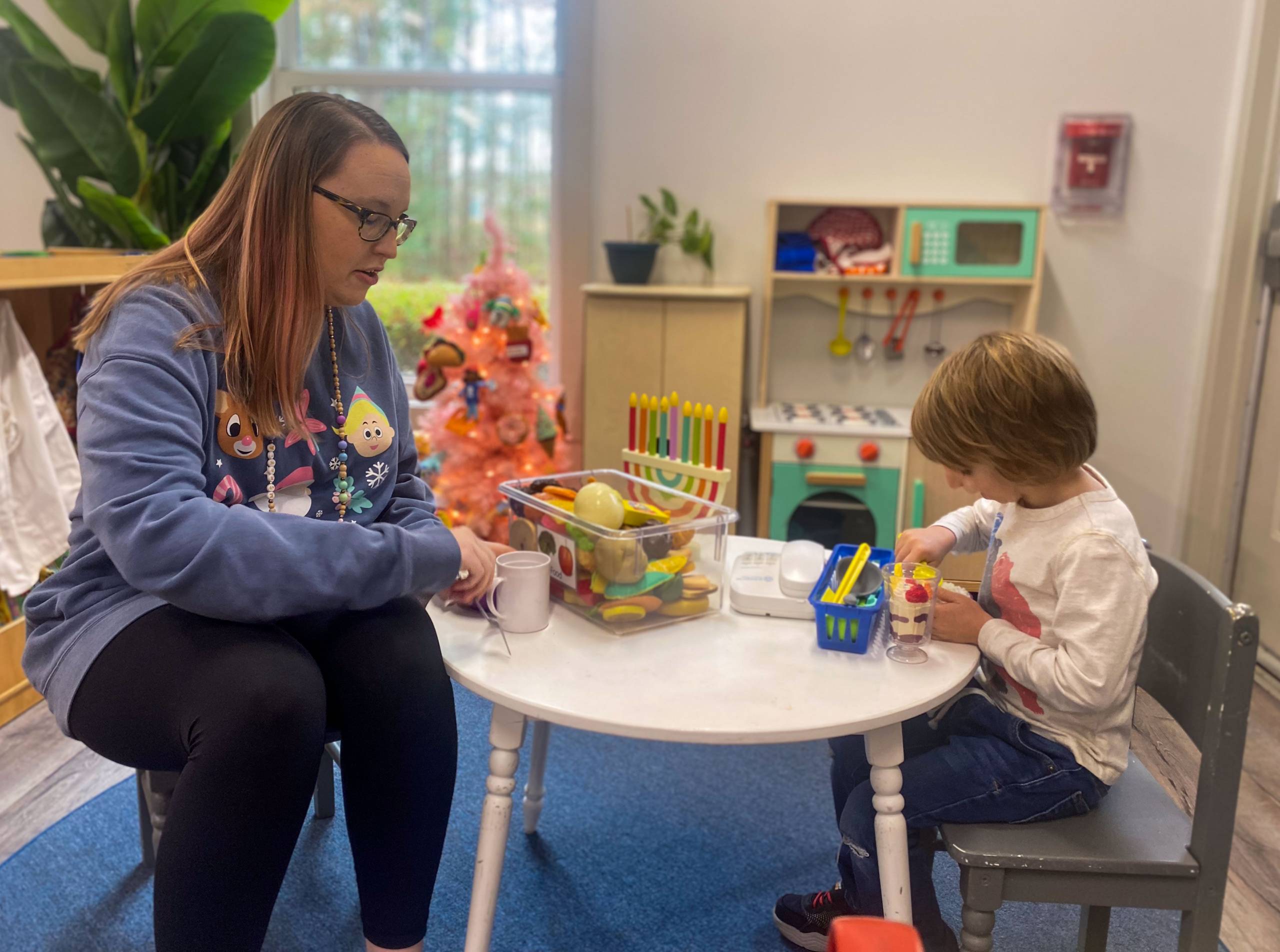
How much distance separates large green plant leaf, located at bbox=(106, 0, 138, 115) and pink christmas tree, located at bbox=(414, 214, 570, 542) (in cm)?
95

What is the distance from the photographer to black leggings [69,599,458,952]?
3.10ft

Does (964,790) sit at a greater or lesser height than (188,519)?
lesser

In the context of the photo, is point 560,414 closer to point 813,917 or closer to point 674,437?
point 674,437

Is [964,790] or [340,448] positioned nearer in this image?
[964,790]

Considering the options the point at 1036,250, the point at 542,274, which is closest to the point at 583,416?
the point at 542,274

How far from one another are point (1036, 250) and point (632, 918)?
2024 millimetres

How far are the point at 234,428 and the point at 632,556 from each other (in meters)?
0.45

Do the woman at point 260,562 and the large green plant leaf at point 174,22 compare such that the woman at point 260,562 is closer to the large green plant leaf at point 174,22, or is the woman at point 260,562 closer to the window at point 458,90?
the large green plant leaf at point 174,22

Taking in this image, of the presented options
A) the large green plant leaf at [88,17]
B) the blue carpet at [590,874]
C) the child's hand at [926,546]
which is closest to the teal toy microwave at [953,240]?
the blue carpet at [590,874]

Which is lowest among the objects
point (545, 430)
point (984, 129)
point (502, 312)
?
point (545, 430)

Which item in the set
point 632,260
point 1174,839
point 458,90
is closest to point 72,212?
point 458,90

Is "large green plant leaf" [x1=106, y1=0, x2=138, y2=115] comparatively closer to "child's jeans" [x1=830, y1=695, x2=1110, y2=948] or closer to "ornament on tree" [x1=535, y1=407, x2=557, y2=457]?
"ornament on tree" [x1=535, y1=407, x2=557, y2=457]

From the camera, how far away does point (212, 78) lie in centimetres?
258

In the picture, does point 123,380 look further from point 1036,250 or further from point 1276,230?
point 1276,230
